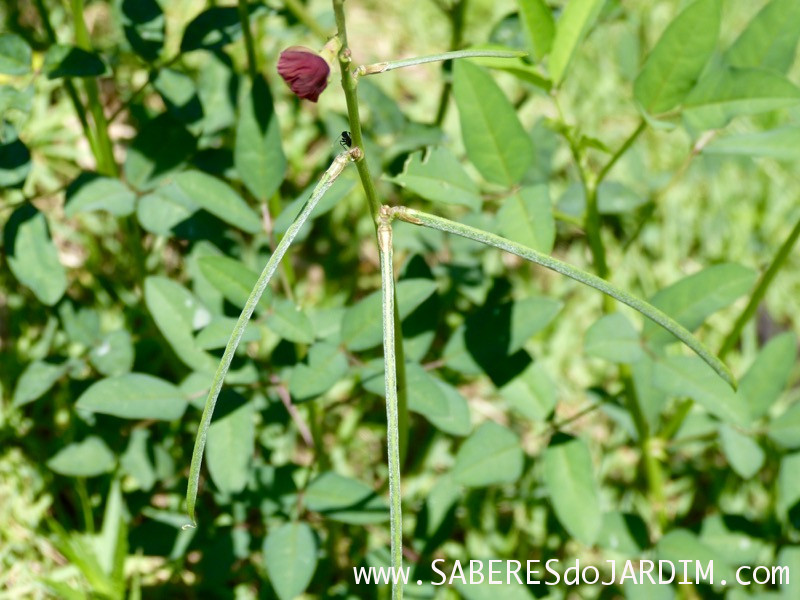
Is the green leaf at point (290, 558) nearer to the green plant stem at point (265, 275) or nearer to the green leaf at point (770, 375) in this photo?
the green plant stem at point (265, 275)

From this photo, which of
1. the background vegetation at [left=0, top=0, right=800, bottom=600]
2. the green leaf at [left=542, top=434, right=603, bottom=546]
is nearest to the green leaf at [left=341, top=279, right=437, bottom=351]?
the background vegetation at [left=0, top=0, right=800, bottom=600]

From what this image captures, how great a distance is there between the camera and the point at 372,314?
132 centimetres

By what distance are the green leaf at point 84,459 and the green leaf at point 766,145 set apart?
1.13 meters

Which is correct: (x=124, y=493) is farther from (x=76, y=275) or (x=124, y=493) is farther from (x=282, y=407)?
(x=76, y=275)

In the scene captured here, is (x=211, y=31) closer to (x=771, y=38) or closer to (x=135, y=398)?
(x=135, y=398)

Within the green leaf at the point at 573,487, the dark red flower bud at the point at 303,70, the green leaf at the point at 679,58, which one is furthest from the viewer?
the green leaf at the point at 573,487

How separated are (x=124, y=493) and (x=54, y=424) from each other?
28 cm

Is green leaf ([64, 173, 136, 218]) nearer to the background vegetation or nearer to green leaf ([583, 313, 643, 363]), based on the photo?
the background vegetation

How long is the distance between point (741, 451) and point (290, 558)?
785mm

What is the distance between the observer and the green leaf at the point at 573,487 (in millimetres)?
1365

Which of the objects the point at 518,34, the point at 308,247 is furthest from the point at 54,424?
the point at 518,34

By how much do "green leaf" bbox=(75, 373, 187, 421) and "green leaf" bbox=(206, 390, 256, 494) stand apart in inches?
2.4

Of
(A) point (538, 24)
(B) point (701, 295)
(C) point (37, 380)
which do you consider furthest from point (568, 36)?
(C) point (37, 380)

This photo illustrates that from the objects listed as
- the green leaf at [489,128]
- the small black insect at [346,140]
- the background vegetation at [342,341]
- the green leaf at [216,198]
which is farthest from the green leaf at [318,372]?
the small black insect at [346,140]
